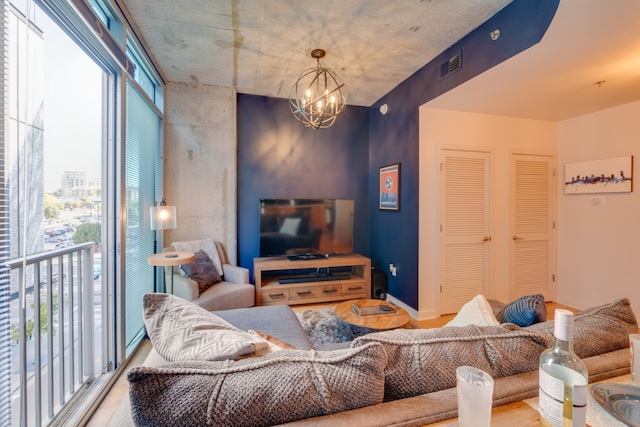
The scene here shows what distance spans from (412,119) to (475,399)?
128 inches

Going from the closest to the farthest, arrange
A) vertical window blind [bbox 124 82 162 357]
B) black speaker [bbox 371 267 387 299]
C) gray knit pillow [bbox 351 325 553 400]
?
1. gray knit pillow [bbox 351 325 553 400]
2. vertical window blind [bbox 124 82 162 357]
3. black speaker [bbox 371 267 387 299]

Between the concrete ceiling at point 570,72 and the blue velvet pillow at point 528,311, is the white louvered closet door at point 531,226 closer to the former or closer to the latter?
the concrete ceiling at point 570,72

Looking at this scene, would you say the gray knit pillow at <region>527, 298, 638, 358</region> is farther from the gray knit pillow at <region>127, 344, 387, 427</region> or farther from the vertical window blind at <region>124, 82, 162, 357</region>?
the vertical window blind at <region>124, 82, 162, 357</region>

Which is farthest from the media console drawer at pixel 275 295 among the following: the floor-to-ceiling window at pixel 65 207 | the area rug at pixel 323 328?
the floor-to-ceiling window at pixel 65 207

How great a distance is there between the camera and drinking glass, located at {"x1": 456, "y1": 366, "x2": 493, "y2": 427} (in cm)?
62

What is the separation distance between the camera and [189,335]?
1.01m

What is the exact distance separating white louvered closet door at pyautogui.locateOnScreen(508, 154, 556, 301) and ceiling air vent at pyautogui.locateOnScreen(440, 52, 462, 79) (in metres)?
1.58

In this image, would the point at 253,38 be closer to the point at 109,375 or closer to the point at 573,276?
the point at 109,375

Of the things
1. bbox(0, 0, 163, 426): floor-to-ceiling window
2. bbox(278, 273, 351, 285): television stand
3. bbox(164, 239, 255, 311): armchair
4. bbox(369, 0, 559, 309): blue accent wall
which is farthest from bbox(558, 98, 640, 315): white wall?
bbox(0, 0, 163, 426): floor-to-ceiling window

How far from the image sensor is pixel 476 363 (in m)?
0.87

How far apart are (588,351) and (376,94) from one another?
3.69m

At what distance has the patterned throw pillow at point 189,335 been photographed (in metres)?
0.90

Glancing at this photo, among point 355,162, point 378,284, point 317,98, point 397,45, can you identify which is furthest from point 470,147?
point 317,98

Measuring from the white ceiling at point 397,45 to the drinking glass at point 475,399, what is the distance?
219cm
